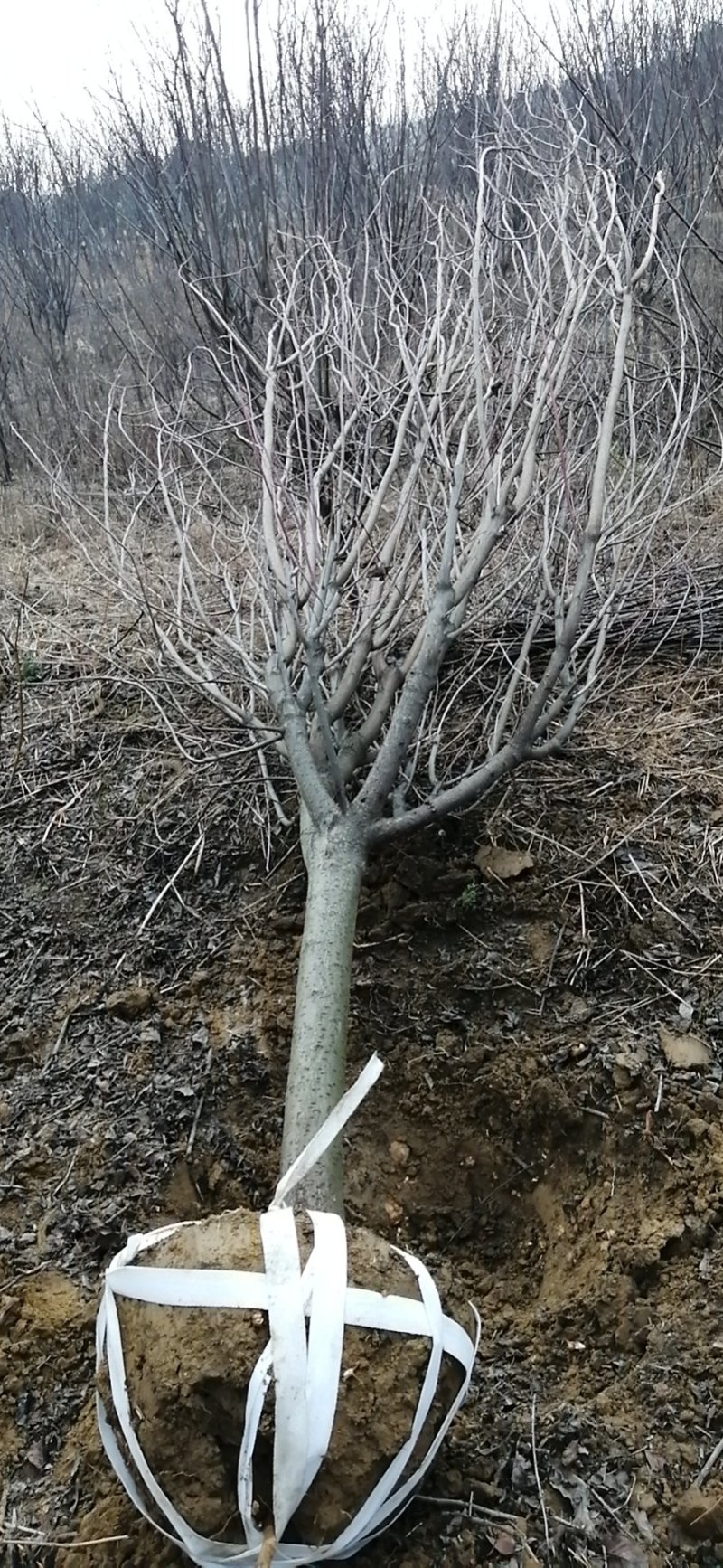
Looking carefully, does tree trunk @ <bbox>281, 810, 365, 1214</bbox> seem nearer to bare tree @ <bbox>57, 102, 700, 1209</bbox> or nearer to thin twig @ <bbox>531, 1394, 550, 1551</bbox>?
bare tree @ <bbox>57, 102, 700, 1209</bbox>

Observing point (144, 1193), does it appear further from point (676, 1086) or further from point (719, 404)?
→ point (719, 404)

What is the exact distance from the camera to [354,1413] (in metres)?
1.43

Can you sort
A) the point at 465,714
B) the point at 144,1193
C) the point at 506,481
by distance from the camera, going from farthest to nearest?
the point at 465,714, the point at 506,481, the point at 144,1193

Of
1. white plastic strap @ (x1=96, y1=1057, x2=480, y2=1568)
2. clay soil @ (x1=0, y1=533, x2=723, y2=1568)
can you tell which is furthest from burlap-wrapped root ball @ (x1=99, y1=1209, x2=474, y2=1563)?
clay soil @ (x1=0, y1=533, x2=723, y2=1568)

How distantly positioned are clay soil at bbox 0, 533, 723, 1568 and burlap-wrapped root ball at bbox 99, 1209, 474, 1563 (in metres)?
0.18

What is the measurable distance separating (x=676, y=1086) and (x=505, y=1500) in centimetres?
87

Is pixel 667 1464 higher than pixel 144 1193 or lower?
lower

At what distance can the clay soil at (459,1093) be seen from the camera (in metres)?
1.63

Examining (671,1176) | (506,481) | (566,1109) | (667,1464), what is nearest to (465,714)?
(506,481)

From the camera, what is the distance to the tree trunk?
5.79 feet

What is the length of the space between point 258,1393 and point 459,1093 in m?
1.02

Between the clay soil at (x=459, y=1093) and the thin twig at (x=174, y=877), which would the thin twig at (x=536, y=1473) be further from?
the thin twig at (x=174, y=877)

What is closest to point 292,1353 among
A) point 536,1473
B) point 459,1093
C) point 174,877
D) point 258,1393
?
point 258,1393

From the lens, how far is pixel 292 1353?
1398 millimetres
